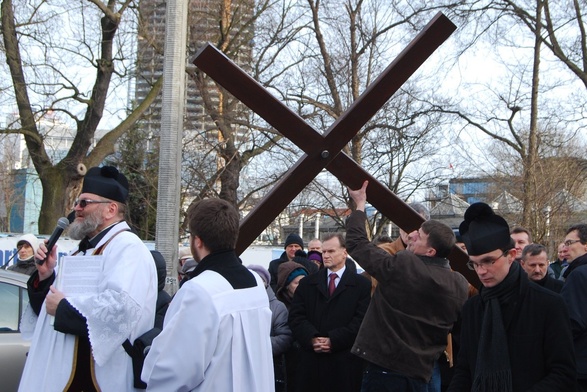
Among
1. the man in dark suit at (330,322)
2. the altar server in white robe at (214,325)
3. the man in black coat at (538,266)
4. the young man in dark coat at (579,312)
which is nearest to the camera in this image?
the altar server in white robe at (214,325)

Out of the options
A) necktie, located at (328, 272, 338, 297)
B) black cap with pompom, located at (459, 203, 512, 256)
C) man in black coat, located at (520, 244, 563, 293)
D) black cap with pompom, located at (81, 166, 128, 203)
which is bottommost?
necktie, located at (328, 272, 338, 297)

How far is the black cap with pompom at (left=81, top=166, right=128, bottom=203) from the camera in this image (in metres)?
4.41

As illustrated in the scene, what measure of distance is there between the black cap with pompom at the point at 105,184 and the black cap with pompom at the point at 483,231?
1972mm

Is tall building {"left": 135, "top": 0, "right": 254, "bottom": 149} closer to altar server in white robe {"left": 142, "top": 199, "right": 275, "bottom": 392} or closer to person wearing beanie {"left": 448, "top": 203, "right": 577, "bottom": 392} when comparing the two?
altar server in white robe {"left": 142, "top": 199, "right": 275, "bottom": 392}

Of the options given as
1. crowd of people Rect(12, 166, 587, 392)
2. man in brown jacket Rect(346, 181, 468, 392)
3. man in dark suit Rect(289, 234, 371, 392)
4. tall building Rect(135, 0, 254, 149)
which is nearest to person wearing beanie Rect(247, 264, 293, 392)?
man in dark suit Rect(289, 234, 371, 392)

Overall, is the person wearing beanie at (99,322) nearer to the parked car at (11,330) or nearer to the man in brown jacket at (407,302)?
the man in brown jacket at (407,302)

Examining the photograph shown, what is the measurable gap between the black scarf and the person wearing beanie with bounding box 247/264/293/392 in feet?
10.9

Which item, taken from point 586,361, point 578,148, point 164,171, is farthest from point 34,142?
point 578,148

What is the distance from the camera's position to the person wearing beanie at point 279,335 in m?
6.79

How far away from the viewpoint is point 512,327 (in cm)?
353

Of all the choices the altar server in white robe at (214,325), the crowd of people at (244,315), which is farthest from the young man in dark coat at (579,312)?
the altar server in white robe at (214,325)

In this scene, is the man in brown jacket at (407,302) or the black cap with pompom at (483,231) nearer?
the black cap with pompom at (483,231)

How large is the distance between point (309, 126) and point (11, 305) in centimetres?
406

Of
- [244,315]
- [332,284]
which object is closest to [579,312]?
Result: [332,284]
